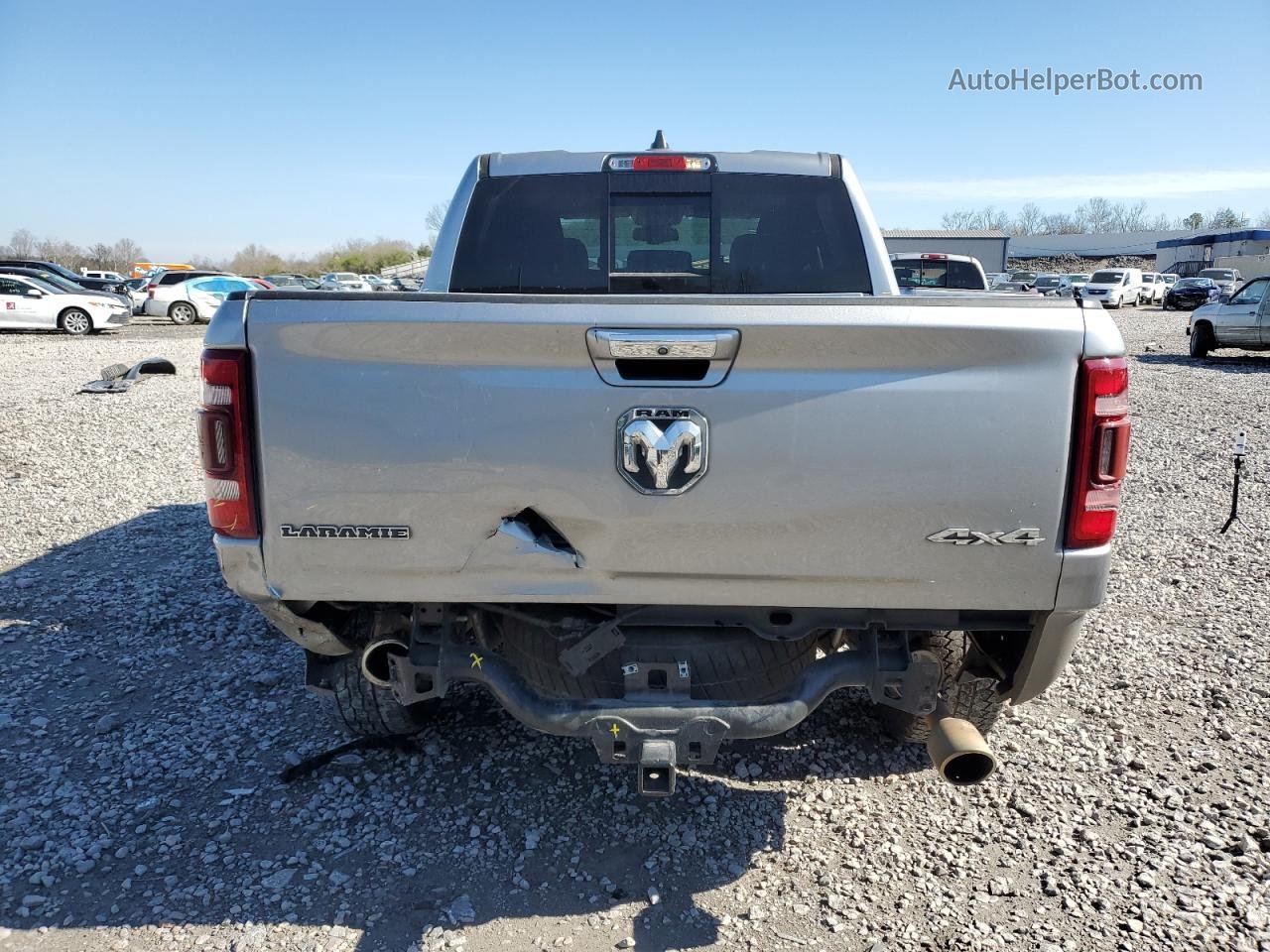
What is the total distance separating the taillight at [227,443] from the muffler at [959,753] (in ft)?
6.69

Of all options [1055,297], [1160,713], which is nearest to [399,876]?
[1055,297]

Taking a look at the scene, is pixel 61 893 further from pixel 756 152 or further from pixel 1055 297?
pixel 756 152

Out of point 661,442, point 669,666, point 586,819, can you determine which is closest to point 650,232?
point 661,442

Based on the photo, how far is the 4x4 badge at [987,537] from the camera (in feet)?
8.07

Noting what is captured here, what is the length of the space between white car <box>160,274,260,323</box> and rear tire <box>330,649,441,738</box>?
27.8 meters

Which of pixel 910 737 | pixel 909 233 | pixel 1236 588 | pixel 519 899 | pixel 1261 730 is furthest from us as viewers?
pixel 909 233

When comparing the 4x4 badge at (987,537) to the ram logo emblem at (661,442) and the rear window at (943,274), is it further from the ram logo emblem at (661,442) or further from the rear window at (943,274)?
the rear window at (943,274)

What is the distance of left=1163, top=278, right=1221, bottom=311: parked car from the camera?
37.7 meters

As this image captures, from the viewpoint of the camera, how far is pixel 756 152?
4.30 m

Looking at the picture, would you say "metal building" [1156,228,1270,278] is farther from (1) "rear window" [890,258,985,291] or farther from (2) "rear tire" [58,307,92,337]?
(2) "rear tire" [58,307,92,337]

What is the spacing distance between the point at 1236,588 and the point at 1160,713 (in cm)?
209

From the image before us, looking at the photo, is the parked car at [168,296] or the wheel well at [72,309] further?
the parked car at [168,296]

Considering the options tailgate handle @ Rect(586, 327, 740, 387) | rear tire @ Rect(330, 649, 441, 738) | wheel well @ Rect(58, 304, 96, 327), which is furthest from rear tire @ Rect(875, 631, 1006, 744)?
wheel well @ Rect(58, 304, 96, 327)

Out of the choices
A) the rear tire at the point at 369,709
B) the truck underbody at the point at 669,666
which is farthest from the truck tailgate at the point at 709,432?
the rear tire at the point at 369,709
